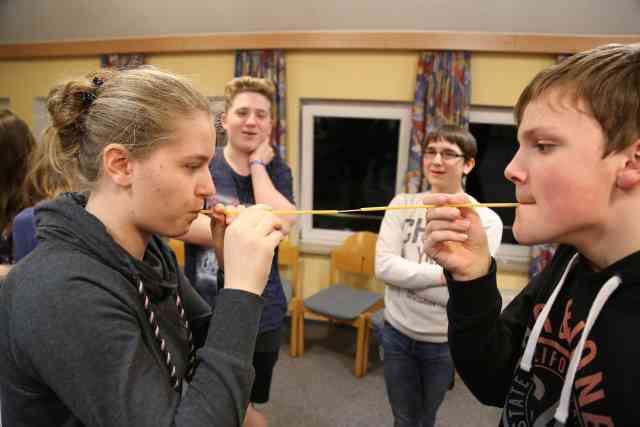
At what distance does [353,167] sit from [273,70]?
112 centimetres

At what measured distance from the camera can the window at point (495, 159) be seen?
11.3 feet

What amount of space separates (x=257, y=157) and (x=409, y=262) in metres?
0.82

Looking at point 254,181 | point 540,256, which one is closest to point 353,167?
point 540,256

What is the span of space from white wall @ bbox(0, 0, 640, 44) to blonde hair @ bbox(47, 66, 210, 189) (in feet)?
9.40

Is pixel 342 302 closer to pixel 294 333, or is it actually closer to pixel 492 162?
pixel 294 333

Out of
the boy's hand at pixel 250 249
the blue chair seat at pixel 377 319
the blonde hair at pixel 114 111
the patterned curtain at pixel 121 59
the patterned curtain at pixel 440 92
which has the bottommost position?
the blue chair seat at pixel 377 319

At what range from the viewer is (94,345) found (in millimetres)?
657

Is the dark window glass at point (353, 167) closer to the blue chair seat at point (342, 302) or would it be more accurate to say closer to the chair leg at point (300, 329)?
the blue chair seat at point (342, 302)

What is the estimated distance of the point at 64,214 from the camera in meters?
0.77

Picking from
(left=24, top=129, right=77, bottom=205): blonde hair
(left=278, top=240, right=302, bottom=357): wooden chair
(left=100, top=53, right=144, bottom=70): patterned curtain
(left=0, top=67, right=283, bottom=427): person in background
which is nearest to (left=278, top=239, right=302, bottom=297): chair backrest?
(left=278, top=240, right=302, bottom=357): wooden chair

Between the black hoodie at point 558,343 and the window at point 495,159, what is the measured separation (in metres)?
2.75

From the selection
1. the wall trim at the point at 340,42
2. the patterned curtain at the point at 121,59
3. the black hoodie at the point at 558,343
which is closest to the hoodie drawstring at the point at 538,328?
the black hoodie at the point at 558,343

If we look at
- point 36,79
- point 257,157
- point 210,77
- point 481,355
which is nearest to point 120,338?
point 481,355

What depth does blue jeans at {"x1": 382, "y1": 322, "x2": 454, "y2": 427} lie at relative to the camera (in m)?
1.83
